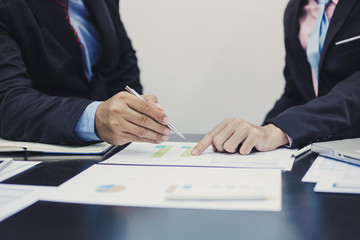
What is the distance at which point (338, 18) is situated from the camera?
3.34ft

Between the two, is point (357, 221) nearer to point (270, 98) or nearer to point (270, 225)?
point (270, 225)

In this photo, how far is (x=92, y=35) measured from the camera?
1286 mm

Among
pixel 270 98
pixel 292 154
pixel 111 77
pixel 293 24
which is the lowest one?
pixel 270 98

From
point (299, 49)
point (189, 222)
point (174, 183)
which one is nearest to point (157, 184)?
point (174, 183)

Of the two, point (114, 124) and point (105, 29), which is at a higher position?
point (105, 29)

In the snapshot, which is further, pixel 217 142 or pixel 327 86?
pixel 327 86

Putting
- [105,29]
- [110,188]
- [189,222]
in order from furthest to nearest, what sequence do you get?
1. [105,29]
2. [110,188]
3. [189,222]

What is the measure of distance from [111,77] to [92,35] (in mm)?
178

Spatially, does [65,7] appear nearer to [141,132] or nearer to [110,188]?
[141,132]

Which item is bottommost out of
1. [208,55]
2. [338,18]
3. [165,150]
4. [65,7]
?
[165,150]

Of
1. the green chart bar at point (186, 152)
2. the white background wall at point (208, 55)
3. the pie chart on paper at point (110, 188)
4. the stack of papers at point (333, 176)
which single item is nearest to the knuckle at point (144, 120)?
the green chart bar at point (186, 152)

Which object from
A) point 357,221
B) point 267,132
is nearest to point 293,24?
point 267,132

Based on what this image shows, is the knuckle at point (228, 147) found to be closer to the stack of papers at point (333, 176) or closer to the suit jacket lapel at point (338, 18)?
the stack of papers at point (333, 176)

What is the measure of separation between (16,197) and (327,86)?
0.98 metres
